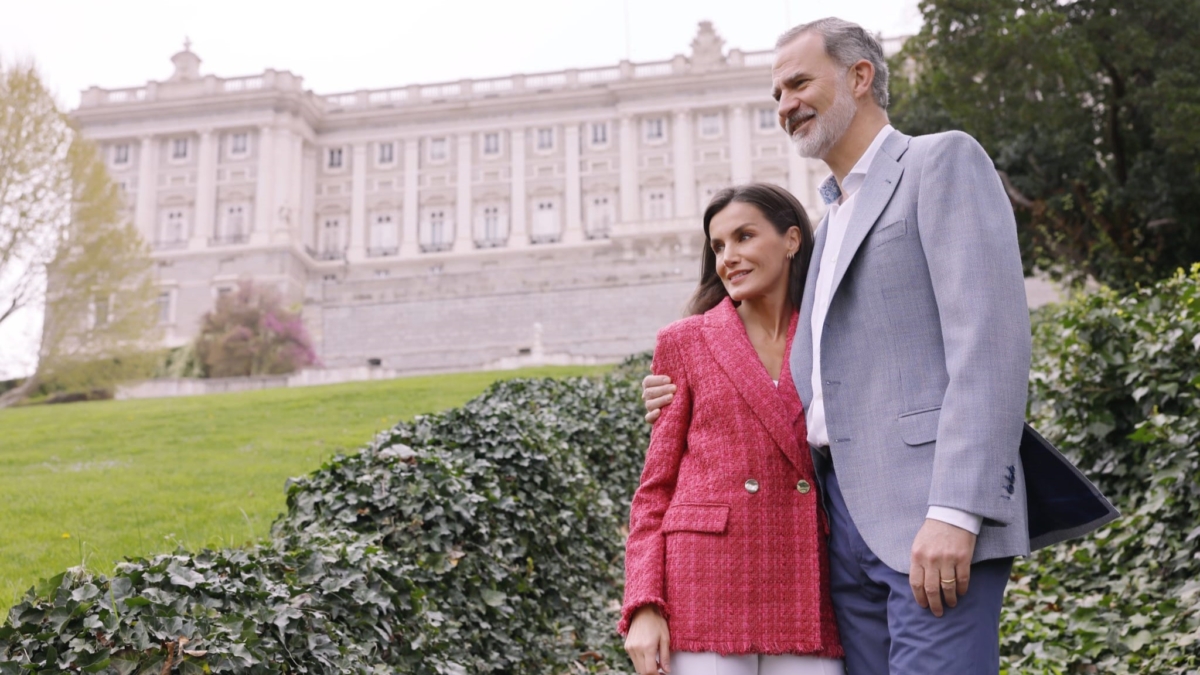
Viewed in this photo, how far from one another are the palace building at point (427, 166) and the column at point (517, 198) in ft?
0.25

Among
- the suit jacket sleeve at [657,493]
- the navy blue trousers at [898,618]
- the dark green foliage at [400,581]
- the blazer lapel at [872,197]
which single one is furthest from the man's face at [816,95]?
the dark green foliage at [400,581]

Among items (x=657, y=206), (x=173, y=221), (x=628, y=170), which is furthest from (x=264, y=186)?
(x=657, y=206)

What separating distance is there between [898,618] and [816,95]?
44.8 inches

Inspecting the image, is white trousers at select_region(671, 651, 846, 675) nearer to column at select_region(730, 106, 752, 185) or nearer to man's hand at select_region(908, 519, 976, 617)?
man's hand at select_region(908, 519, 976, 617)

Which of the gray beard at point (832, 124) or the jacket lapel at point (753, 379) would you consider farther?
the gray beard at point (832, 124)

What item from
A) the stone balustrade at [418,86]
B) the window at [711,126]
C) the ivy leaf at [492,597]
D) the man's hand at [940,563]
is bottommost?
the ivy leaf at [492,597]

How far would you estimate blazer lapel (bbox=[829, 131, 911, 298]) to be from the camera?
7.25 feet

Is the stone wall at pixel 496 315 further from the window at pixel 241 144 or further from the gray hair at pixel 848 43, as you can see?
the gray hair at pixel 848 43

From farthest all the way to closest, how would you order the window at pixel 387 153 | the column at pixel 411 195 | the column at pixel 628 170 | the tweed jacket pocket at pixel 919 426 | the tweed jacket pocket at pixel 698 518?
the window at pixel 387 153
the column at pixel 411 195
the column at pixel 628 170
the tweed jacket pocket at pixel 698 518
the tweed jacket pocket at pixel 919 426

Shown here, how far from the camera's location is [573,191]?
55406 mm

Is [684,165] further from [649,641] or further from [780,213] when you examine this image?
[649,641]

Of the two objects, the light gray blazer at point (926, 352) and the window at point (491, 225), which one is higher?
the window at point (491, 225)

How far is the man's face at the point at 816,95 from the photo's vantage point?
2.34 metres

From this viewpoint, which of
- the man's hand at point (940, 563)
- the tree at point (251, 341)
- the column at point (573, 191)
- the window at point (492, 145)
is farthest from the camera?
the window at point (492, 145)
